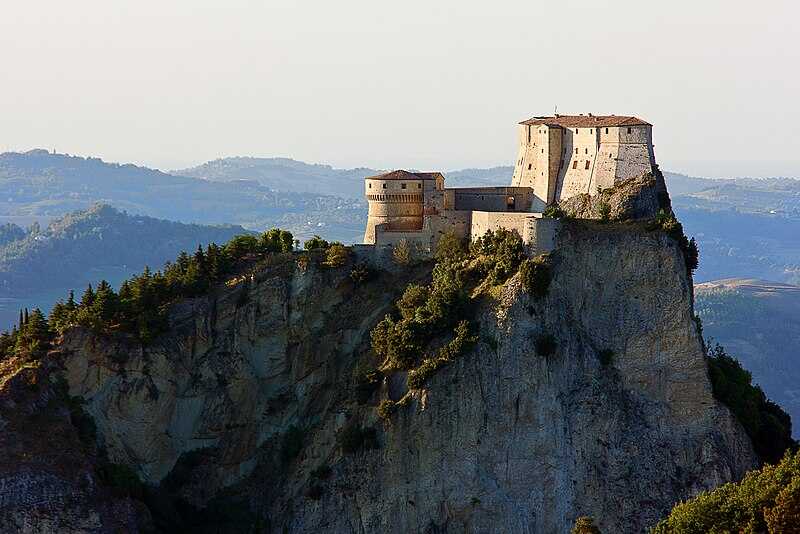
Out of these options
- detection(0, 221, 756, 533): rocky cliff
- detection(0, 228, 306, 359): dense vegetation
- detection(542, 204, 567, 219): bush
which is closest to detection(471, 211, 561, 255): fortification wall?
detection(542, 204, 567, 219): bush

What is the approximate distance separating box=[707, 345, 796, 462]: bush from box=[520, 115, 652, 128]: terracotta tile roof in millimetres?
14187

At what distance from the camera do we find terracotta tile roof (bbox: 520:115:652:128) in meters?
75.6

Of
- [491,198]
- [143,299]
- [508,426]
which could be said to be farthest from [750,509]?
[143,299]

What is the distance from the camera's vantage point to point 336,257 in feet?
248

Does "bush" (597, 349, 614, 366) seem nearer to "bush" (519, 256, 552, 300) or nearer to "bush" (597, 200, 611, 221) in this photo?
"bush" (519, 256, 552, 300)

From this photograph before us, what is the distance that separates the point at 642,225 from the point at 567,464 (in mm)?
13337

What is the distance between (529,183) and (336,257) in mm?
13344

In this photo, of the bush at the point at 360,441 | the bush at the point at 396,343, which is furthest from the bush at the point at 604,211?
the bush at the point at 360,441

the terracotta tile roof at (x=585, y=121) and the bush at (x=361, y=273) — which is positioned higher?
the terracotta tile roof at (x=585, y=121)

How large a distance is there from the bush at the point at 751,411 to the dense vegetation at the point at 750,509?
575 inches

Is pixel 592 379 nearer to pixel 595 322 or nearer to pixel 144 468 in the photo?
pixel 595 322

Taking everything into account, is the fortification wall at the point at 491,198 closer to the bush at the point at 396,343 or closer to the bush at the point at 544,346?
the bush at the point at 396,343

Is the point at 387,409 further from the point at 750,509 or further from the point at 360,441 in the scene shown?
the point at 750,509

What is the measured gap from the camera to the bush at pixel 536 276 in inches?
2721
